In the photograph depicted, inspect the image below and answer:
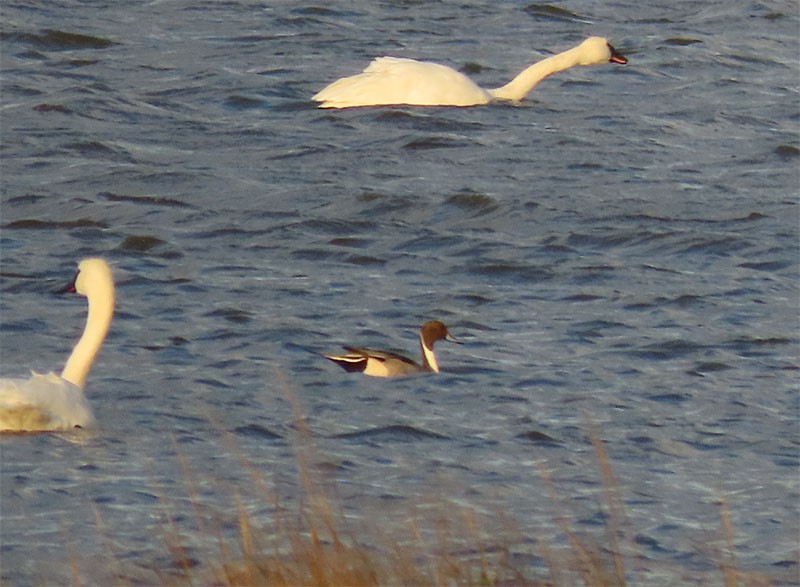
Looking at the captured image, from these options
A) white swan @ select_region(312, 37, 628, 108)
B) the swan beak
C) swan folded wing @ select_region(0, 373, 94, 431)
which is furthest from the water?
the swan beak

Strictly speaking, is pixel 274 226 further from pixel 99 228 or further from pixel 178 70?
pixel 178 70

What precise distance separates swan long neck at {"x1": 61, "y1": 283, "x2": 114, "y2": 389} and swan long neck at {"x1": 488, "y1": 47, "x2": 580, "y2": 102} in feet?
22.4

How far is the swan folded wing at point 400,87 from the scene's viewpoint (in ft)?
47.9

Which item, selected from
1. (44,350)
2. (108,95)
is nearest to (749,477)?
(44,350)

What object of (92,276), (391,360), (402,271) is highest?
(92,276)

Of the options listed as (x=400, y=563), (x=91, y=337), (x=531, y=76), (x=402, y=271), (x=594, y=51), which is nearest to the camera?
(x=400, y=563)

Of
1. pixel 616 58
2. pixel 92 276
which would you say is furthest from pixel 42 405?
pixel 616 58

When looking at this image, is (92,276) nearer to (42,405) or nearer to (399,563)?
(42,405)

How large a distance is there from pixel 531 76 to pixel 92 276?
681 cm

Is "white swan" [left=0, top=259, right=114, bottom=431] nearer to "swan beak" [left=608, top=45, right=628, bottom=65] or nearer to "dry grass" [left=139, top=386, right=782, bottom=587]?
"dry grass" [left=139, top=386, right=782, bottom=587]

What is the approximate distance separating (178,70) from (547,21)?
13.8 feet

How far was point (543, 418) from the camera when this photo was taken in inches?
323

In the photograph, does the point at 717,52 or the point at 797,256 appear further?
the point at 717,52

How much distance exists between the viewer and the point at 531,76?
49.2 feet
